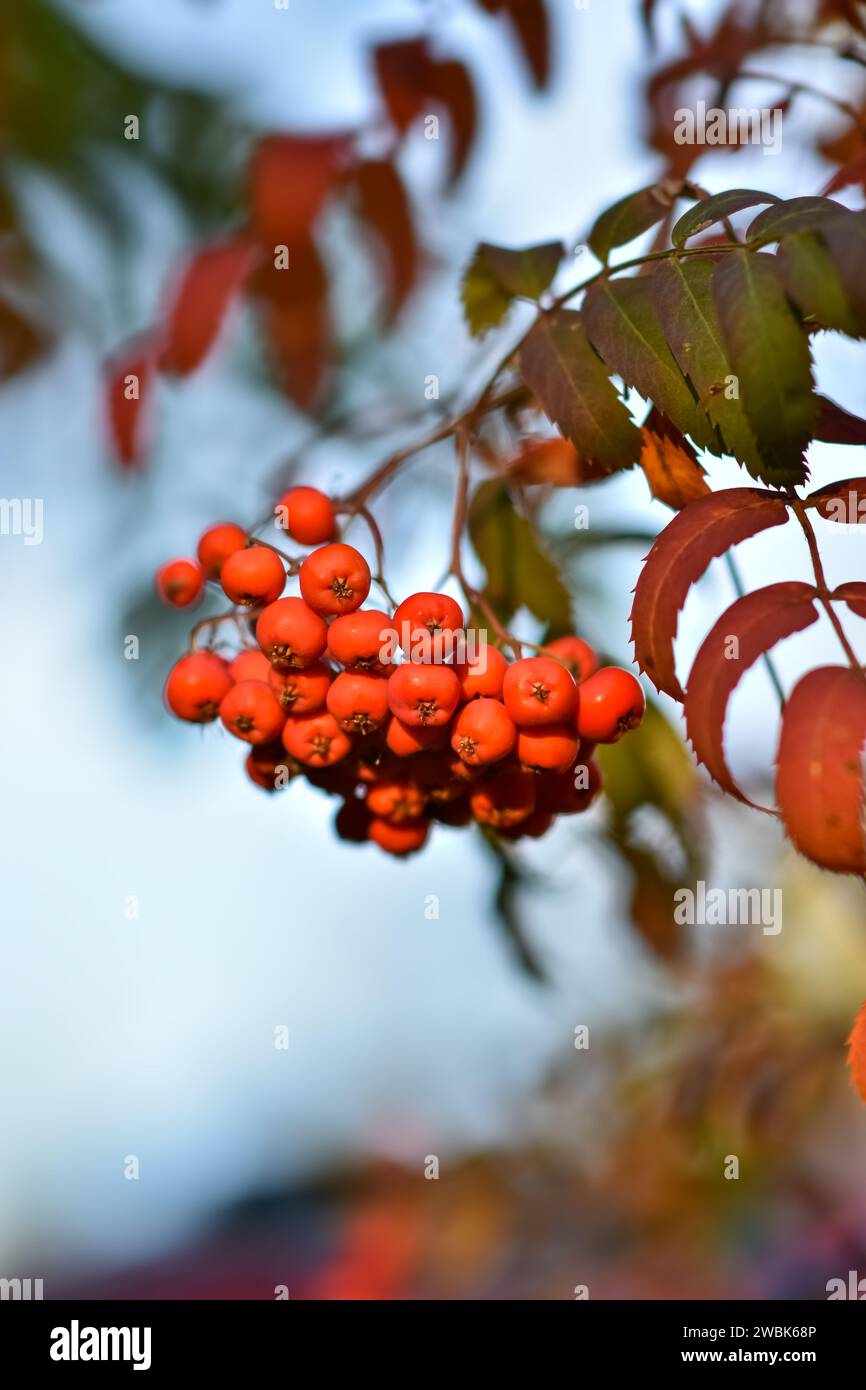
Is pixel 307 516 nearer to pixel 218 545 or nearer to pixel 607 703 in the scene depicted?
pixel 218 545

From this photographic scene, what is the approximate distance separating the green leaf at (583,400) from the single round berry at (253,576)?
0.82 feet

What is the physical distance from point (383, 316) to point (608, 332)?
882mm

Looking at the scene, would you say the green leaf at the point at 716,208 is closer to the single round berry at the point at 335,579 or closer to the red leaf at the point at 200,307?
the single round berry at the point at 335,579

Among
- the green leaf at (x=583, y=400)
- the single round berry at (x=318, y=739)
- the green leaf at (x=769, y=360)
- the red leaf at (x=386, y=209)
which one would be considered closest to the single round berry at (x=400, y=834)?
the single round berry at (x=318, y=739)

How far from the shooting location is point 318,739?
2.89 ft

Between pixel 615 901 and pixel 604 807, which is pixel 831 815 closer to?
pixel 604 807

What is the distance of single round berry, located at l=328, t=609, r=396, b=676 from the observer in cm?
81

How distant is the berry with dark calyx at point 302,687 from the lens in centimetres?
87

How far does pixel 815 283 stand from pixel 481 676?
14.0 inches

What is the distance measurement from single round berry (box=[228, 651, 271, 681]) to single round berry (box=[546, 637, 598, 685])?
0.86 feet

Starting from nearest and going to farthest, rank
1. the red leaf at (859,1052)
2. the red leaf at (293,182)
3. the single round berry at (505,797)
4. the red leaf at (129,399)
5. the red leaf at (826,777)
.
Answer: the red leaf at (826,777), the red leaf at (859,1052), the single round berry at (505,797), the red leaf at (293,182), the red leaf at (129,399)

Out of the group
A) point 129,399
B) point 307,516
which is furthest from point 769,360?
point 129,399
